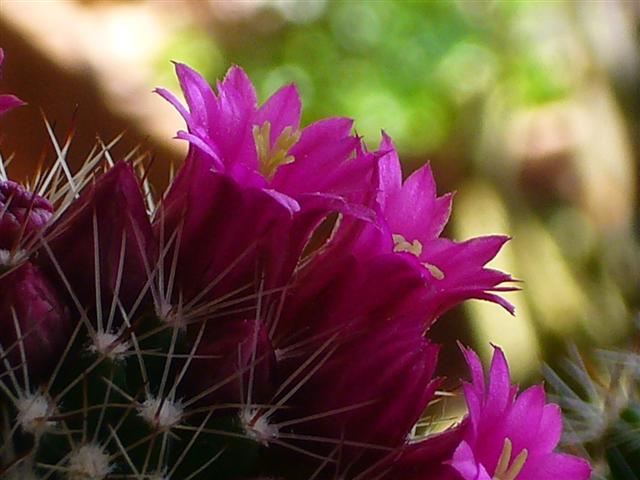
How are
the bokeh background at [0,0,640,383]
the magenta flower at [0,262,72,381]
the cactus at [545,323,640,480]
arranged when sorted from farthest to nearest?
the bokeh background at [0,0,640,383]
the cactus at [545,323,640,480]
the magenta flower at [0,262,72,381]

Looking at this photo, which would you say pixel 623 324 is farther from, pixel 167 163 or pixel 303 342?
pixel 303 342

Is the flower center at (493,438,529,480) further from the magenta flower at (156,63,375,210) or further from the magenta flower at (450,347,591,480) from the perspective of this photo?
the magenta flower at (156,63,375,210)

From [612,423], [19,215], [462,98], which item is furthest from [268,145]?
[462,98]

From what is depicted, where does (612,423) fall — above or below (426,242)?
below

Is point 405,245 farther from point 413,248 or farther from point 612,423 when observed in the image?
point 612,423

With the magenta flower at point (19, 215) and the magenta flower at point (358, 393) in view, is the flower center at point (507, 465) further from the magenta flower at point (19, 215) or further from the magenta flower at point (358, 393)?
the magenta flower at point (19, 215)

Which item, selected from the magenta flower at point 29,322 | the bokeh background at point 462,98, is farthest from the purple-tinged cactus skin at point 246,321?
the bokeh background at point 462,98

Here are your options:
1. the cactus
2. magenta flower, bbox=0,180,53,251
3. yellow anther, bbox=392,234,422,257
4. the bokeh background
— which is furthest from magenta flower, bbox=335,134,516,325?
the bokeh background
